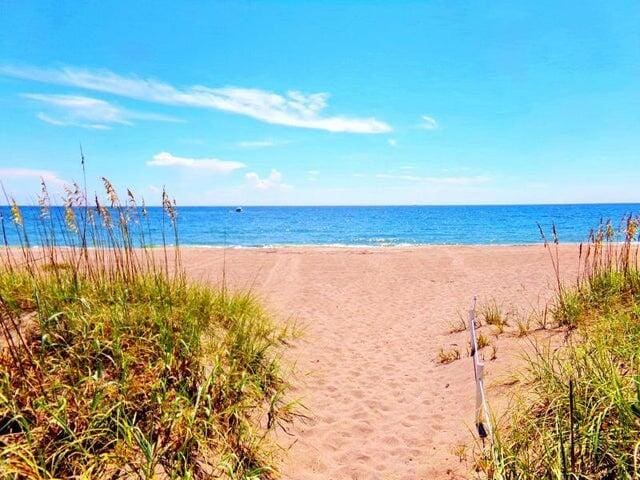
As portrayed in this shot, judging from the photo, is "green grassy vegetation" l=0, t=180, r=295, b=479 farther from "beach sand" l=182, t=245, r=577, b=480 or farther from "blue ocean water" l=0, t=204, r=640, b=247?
"blue ocean water" l=0, t=204, r=640, b=247

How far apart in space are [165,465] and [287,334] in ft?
→ 14.8

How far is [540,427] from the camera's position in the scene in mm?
4047

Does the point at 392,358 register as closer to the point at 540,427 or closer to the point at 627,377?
the point at 540,427

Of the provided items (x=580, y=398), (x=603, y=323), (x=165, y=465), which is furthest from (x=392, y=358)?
(x=165, y=465)

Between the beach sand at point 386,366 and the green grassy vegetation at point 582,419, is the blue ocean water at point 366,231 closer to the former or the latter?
the beach sand at point 386,366

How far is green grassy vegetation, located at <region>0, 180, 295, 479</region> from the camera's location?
11.7 feet

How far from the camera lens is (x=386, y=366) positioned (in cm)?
764

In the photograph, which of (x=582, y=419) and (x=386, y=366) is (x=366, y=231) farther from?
(x=582, y=419)

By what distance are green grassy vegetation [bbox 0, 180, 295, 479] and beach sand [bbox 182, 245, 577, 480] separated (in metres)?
0.70

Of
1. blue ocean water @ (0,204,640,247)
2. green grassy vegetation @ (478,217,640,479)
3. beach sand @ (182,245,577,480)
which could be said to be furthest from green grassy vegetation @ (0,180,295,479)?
green grassy vegetation @ (478,217,640,479)

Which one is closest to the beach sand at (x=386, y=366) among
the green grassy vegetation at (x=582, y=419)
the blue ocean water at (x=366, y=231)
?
the green grassy vegetation at (x=582, y=419)

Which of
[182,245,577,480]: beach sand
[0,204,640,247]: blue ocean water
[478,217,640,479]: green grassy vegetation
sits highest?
[478,217,640,479]: green grassy vegetation

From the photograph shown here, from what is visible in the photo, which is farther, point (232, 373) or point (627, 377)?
point (232, 373)

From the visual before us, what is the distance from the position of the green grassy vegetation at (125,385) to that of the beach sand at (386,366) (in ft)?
2.29
